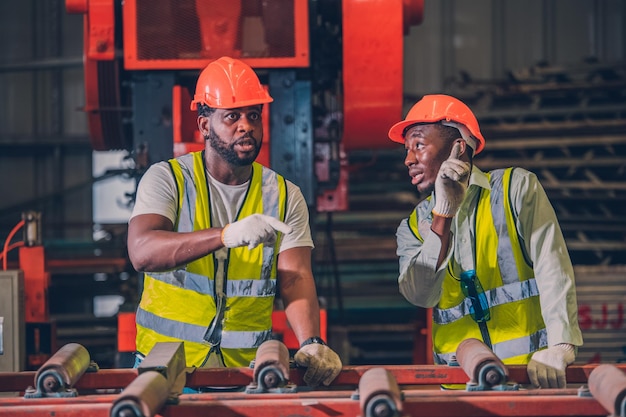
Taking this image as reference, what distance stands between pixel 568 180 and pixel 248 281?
516 cm

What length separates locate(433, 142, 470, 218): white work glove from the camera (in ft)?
11.2

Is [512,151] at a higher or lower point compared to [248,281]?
higher

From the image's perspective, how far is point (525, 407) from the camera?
2.61 m

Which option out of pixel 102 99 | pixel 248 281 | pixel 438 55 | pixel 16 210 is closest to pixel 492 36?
pixel 438 55

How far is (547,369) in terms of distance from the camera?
3.05 meters

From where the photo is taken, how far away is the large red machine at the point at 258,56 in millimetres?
4738

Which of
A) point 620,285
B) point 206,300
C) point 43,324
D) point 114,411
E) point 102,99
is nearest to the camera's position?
point 114,411

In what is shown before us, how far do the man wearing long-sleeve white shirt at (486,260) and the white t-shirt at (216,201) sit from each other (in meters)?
Result: 0.37

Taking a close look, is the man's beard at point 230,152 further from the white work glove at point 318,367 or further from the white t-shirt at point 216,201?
the white work glove at point 318,367

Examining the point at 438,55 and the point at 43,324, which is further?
the point at 438,55

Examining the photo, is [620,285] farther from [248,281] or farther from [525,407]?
[525,407]

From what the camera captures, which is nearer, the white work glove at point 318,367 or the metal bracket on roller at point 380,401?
the metal bracket on roller at point 380,401

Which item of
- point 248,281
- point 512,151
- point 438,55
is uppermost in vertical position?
point 438,55

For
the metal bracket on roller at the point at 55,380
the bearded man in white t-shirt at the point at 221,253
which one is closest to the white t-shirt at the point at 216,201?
the bearded man in white t-shirt at the point at 221,253
